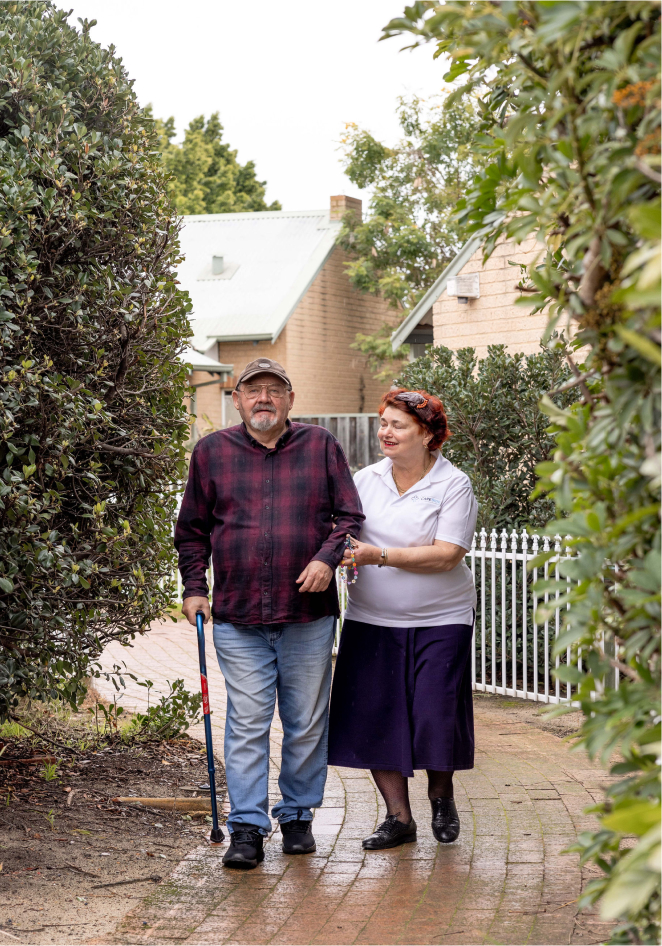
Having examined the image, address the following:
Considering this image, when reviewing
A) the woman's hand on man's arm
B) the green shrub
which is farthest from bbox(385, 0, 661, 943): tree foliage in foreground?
the green shrub

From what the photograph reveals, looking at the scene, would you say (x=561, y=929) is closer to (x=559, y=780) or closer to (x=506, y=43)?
(x=559, y=780)

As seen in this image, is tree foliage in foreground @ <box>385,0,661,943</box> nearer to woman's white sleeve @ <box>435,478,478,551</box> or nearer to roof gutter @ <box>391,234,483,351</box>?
woman's white sleeve @ <box>435,478,478,551</box>

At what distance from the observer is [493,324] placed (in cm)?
1305

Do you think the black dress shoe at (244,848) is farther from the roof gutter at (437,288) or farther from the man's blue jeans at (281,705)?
the roof gutter at (437,288)

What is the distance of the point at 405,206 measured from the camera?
27203mm

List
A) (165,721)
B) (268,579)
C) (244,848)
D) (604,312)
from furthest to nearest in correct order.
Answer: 1. (165,721)
2. (268,579)
3. (244,848)
4. (604,312)

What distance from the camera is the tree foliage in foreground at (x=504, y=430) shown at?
8922 millimetres

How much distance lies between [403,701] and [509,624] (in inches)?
164

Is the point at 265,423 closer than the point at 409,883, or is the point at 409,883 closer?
the point at 409,883

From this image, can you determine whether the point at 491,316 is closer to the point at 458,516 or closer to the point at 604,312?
the point at 458,516

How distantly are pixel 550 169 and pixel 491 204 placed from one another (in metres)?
0.45

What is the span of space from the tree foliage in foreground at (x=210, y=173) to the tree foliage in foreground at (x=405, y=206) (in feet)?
45.9

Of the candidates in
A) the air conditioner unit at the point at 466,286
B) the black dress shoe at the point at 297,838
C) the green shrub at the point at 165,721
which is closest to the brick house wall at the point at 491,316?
the air conditioner unit at the point at 466,286

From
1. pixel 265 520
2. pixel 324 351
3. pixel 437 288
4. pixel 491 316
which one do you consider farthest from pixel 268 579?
pixel 324 351
